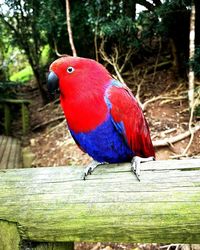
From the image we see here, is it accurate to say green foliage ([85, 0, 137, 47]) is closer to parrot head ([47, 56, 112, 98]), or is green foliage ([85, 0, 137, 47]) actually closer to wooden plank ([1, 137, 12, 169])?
wooden plank ([1, 137, 12, 169])

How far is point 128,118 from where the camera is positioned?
6.53 feet

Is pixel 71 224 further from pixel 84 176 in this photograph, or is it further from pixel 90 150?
pixel 90 150

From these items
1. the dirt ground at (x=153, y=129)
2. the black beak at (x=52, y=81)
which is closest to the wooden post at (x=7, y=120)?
the dirt ground at (x=153, y=129)

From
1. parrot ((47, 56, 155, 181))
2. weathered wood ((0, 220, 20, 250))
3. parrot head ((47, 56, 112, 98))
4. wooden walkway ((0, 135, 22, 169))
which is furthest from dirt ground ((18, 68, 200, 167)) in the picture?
weathered wood ((0, 220, 20, 250))

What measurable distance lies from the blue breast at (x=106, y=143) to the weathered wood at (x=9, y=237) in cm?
78

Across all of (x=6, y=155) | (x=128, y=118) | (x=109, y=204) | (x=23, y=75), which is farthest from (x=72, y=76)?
(x=23, y=75)

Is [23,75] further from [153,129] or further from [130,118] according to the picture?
[130,118]

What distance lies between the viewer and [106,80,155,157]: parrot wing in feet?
6.26

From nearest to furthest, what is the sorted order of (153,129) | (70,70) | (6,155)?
(70,70), (153,129), (6,155)

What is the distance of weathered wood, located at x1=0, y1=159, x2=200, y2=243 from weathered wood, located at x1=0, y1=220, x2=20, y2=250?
0.02 meters

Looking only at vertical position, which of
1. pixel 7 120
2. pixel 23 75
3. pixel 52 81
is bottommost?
pixel 23 75

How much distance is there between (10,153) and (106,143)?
5.11 meters

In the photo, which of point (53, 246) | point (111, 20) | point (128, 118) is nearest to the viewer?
point (53, 246)

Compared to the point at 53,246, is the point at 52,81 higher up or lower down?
higher up
